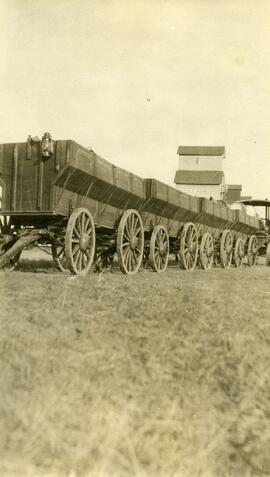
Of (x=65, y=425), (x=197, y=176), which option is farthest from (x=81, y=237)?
(x=197, y=176)

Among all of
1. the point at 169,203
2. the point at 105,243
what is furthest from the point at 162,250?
the point at 105,243

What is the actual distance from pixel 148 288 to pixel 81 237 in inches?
79.0

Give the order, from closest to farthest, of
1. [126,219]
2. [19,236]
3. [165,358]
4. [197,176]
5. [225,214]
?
[165,358] → [19,236] → [126,219] → [225,214] → [197,176]

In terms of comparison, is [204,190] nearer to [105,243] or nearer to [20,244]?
[105,243]

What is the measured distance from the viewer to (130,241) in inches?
383

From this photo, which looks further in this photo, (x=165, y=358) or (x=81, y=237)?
(x=81, y=237)

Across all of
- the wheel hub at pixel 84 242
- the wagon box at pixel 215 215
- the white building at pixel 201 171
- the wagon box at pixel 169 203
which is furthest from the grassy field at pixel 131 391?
the white building at pixel 201 171

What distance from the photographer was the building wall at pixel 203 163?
2213 inches

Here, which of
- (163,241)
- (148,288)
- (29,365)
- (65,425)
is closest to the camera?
(65,425)

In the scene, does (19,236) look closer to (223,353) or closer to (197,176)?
(223,353)

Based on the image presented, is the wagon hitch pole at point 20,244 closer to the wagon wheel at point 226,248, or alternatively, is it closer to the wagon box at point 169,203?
the wagon box at point 169,203

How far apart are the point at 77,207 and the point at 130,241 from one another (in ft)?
5.92

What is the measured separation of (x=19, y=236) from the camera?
7852 millimetres

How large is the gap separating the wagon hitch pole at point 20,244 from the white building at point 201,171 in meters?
46.3
